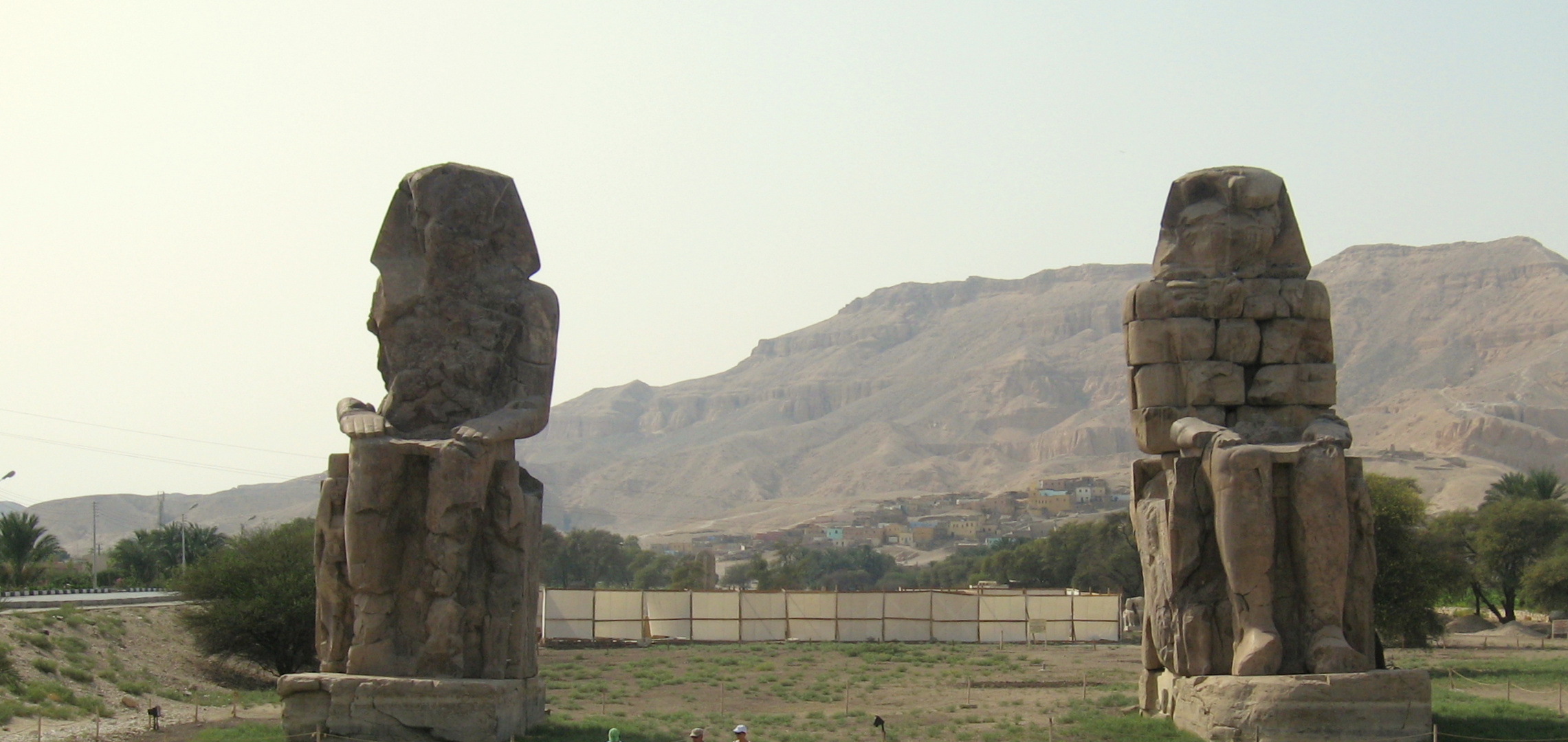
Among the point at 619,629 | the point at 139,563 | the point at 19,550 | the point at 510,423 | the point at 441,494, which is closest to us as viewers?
the point at 441,494

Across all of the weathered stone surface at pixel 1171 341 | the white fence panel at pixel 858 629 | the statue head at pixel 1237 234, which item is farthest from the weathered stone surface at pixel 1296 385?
the white fence panel at pixel 858 629

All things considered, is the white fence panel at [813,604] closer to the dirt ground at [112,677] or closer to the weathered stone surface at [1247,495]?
the dirt ground at [112,677]

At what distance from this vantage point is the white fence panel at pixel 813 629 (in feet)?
93.4

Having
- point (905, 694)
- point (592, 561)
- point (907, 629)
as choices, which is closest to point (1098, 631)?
point (907, 629)

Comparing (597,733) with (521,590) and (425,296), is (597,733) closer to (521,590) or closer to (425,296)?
(521,590)

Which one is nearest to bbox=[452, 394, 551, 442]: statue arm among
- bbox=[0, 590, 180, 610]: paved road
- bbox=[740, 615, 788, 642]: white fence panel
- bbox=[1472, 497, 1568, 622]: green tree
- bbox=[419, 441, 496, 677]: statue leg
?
bbox=[419, 441, 496, 677]: statue leg

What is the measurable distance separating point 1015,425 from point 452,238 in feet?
509

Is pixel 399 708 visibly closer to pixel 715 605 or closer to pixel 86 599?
pixel 715 605

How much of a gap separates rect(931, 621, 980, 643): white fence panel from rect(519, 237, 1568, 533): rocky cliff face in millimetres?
98879

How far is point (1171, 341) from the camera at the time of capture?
13242 mm

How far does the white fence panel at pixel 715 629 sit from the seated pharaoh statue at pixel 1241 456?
15567mm

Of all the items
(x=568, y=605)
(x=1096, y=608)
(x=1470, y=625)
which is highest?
(x=568, y=605)

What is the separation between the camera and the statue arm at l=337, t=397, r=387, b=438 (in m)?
12.2

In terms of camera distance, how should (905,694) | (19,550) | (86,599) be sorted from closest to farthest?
(905,694) → (86,599) → (19,550)
